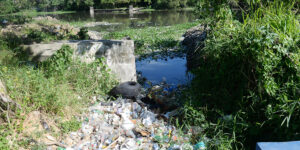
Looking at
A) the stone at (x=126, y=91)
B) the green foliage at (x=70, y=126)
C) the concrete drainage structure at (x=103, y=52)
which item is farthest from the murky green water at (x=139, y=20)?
the green foliage at (x=70, y=126)

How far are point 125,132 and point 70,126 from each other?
759mm

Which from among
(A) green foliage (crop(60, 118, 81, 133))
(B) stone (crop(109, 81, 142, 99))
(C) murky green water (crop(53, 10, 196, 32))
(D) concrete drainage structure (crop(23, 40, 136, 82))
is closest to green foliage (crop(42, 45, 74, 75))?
(D) concrete drainage structure (crop(23, 40, 136, 82))

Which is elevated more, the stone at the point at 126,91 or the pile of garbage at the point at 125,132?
the stone at the point at 126,91

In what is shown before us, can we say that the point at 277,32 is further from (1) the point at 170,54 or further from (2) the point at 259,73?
(1) the point at 170,54

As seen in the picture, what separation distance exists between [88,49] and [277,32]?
3.29m

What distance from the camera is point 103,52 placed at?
4977mm

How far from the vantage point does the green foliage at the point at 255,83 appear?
9.75 ft

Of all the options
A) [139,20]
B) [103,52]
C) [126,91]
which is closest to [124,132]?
[126,91]

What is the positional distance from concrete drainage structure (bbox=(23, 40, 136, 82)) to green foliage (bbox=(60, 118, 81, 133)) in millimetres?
1688

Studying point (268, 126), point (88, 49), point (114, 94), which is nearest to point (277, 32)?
point (268, 126)

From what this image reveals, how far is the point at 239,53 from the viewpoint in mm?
3482

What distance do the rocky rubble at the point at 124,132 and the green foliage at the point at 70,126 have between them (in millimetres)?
68

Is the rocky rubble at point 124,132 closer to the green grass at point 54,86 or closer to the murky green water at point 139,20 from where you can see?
the green grass at point 54,86

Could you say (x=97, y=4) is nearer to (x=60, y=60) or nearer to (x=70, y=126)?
(x=60, y=60)
